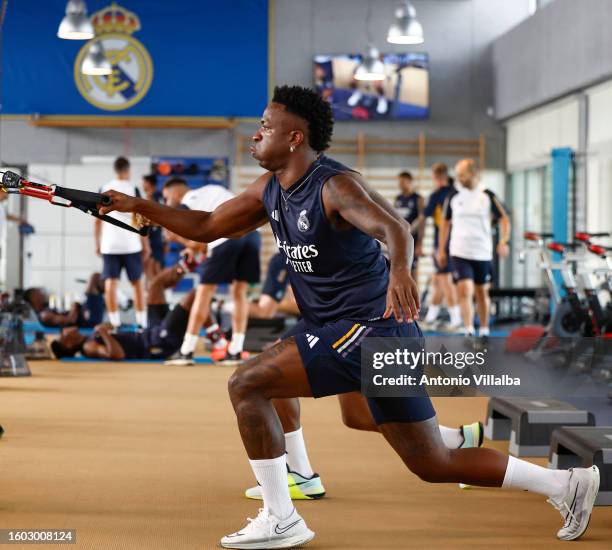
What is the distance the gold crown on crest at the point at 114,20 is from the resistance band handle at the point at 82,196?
12449mm

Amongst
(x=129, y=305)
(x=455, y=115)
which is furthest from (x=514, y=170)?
(x=129, y=305)

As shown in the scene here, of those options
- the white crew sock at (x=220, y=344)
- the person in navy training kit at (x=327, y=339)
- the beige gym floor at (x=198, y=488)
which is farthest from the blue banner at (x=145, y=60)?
the person in navy training kit at (x=327, y=339)

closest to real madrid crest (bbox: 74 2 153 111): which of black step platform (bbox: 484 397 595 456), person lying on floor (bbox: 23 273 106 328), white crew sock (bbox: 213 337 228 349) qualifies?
person lying on floor (bbox: 23 273 106 328)

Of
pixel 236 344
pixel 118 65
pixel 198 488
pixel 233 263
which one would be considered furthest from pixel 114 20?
pixel 198 488

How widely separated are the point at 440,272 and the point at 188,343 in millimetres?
4436

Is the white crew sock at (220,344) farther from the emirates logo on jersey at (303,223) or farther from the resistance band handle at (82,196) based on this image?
the emirates logo on jersey at (303,223)

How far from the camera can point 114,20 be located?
15070 mm

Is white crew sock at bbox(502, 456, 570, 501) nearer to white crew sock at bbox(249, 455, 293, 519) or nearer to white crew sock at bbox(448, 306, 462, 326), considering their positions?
white crew sock at bbox(249, 455, 293, 519)

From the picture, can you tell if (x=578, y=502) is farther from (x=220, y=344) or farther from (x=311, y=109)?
(x=220, y=344)

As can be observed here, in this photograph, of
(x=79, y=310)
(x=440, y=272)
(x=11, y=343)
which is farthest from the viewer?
(x=440, y=272)

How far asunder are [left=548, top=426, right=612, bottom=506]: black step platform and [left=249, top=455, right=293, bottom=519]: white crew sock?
1094 millimetres

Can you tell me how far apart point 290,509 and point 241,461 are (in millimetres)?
1308

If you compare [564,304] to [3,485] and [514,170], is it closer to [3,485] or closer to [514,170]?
[3,485]

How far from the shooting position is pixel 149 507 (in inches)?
136
